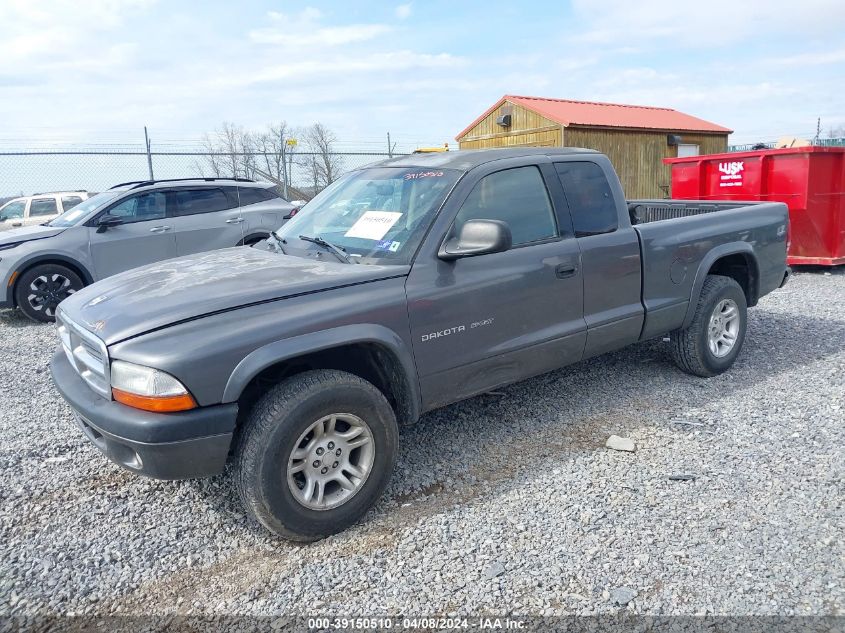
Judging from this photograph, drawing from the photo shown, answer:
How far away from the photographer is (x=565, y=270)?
12.9ft

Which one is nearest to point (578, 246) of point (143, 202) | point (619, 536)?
point (619, 536)

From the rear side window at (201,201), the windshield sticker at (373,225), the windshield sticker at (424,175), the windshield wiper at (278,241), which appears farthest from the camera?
the rear side window at (201,201)

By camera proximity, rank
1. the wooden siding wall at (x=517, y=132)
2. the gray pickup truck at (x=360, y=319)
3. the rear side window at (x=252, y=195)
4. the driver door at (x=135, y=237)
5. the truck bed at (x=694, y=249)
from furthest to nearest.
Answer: the wooden siding wall at (x=517, y=132) < the rear side window at (x=252, y=195) < the driver door at (x=135, y=237) < the truck bed at (x=694, y=249) < the gray pickup truck at (x=360, y=319)

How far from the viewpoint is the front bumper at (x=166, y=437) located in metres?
2.68

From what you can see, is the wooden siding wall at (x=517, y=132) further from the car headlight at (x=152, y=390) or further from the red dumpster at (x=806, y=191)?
the car headlight at (x=152, y=390)

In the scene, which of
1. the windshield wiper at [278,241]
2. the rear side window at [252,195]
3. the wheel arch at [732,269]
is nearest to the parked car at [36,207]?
the rear side window at [252,195]

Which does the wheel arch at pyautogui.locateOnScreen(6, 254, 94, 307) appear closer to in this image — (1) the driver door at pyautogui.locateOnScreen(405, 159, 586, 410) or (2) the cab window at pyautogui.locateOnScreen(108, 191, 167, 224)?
(2) the cab window at pyautogui.locateOnScreen(108, 191, 167, 224)

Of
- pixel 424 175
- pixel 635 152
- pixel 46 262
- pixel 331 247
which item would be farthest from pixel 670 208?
pixel 635 152

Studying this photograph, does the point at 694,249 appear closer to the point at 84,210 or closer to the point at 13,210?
the point at 84,210

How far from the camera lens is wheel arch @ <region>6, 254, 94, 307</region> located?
7.82 metres

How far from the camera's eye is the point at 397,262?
339 cm

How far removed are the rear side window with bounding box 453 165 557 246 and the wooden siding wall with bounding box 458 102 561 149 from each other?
38.7 ft

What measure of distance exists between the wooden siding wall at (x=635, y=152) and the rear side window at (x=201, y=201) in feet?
31.4

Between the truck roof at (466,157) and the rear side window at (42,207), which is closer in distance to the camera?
the truck roof at (466,157)
